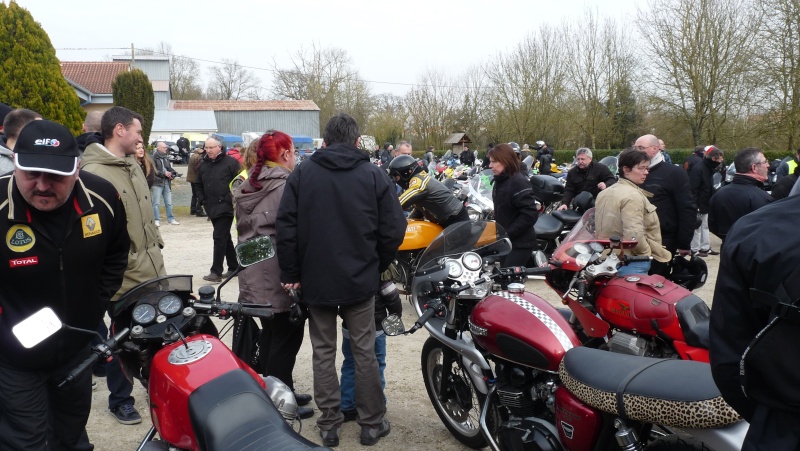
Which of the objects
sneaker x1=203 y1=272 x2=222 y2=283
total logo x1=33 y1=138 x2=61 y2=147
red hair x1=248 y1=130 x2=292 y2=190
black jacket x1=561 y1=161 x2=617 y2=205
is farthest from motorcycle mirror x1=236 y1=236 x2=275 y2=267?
black jacket x1=561 y1=161 x2=617 y2=205

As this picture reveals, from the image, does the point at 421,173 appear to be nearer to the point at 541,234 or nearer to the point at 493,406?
the point at 541,234

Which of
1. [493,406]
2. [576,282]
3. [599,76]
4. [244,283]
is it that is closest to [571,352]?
[493,406]

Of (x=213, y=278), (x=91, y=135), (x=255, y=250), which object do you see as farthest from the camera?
(x=213, y=278)

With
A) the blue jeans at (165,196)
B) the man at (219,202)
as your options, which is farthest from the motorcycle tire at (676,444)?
the blue jeans at (165,196)

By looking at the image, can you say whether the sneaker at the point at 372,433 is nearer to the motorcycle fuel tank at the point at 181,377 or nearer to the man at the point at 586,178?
the motorcycle fuel tank at the point at 181,377

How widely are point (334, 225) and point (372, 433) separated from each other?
1295mm

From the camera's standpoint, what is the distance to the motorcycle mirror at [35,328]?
80.6 inches

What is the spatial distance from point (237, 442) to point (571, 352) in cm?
139

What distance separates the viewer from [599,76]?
35156 millimetres

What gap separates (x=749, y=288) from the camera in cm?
156

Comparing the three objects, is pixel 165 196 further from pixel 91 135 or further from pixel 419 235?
pixel 91 135

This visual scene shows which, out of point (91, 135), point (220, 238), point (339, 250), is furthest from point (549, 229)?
point (91, 135)

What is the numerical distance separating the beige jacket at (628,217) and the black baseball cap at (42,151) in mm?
3695

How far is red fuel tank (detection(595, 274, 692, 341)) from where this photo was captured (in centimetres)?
348
